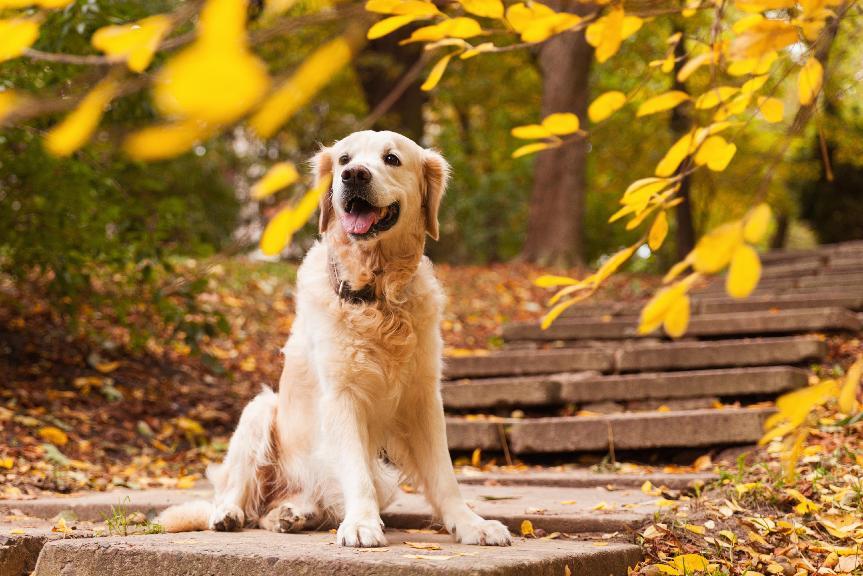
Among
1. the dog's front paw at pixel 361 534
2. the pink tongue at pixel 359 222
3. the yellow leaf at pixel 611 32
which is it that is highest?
the yellow leaf at pixel 611 32

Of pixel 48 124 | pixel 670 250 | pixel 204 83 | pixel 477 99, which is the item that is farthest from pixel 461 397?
pixel 670 250

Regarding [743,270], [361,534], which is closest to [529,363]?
[361,534]

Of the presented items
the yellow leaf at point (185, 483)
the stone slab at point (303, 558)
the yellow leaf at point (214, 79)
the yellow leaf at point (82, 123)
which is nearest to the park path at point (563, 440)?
the stone slab at point (303, 558)

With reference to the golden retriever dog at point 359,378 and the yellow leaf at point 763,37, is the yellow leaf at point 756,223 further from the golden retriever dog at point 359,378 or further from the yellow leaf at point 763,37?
the golden retriever dog at point 359,378

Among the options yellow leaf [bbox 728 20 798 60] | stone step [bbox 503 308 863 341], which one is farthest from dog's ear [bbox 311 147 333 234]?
stone step [bbox 503 308 863 341]

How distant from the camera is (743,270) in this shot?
1.35 m

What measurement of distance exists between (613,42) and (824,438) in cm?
316

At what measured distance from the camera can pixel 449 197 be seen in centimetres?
1523

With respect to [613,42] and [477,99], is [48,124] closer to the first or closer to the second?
[613,42]

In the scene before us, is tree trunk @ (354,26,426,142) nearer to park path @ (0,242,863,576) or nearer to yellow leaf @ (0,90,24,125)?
park path @ (0,242,863,576)

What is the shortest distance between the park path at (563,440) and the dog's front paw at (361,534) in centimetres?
6

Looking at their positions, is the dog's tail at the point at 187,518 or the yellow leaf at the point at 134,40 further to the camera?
the dog's tail at the point at 187,518

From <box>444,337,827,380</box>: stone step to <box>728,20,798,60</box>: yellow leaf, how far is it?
12.8ft

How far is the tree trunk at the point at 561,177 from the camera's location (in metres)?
12.5
